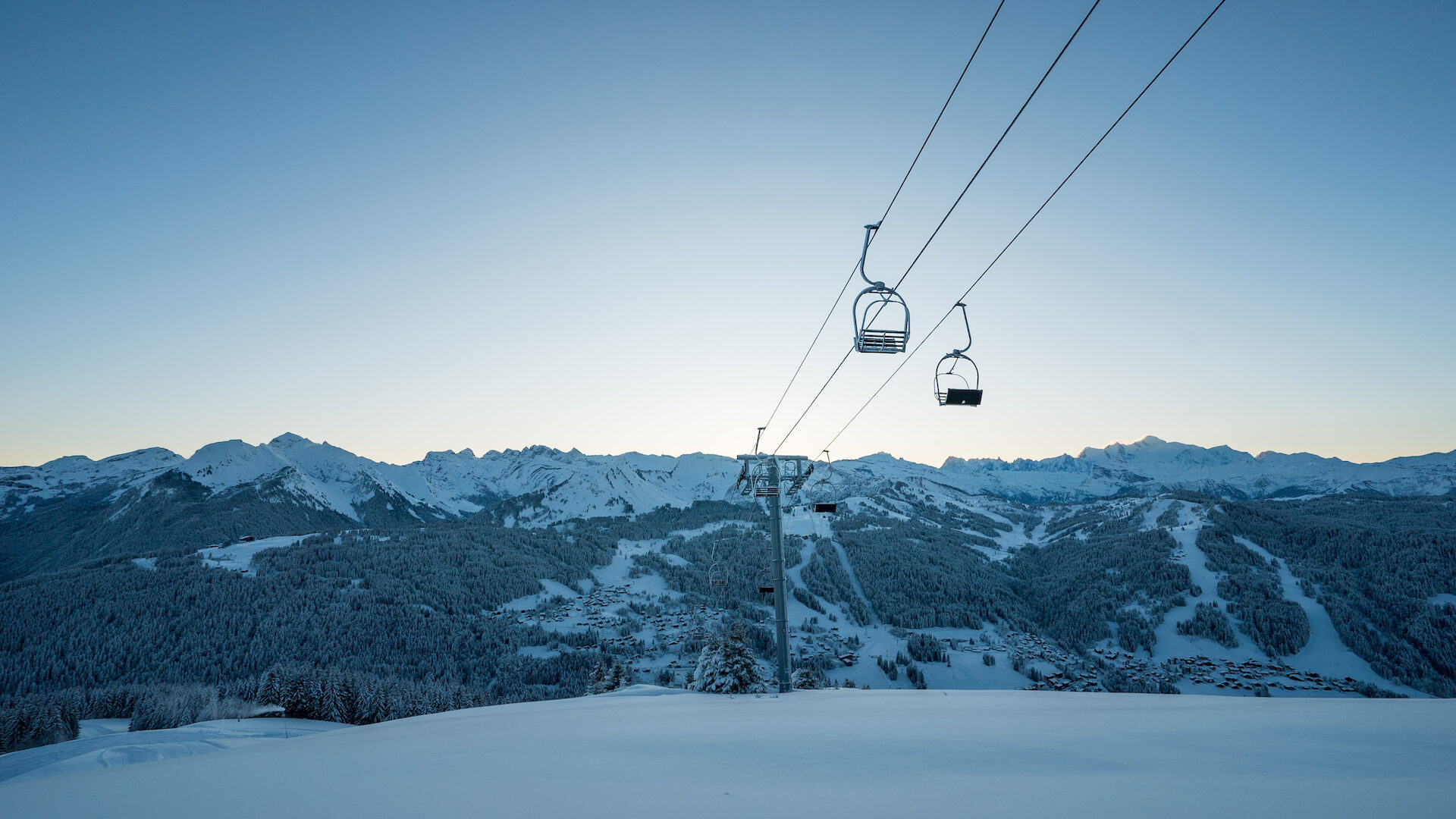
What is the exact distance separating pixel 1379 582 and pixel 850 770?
492 ft

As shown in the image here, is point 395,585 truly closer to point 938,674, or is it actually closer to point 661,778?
point 938,674

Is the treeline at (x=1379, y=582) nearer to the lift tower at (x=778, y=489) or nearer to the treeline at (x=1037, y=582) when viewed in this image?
the treeline at (x=1037, y=582)

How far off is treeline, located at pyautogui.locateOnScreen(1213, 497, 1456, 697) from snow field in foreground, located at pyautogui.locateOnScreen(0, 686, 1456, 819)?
4307 inches

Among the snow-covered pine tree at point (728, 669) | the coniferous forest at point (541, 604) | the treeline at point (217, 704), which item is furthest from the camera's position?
the coniferous forest at point (541, 604)

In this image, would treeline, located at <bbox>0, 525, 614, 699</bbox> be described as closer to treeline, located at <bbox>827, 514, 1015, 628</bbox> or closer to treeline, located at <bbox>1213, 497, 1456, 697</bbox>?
treeline, located at <bbox>827, 514, 1015, 628</bbox>

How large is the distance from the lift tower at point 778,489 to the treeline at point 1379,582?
104236 millimetres

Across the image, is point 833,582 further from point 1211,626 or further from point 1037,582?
point 1211,626

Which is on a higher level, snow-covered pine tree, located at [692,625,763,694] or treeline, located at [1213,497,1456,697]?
snow-covered pine tree, located at [692,625,763,694]

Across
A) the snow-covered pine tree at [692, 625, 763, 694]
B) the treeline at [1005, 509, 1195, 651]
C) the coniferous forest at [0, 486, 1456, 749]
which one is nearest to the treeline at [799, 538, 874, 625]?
the coniferous forest at [0, 486, 1456, 749]

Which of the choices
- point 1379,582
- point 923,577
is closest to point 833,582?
point 923,577

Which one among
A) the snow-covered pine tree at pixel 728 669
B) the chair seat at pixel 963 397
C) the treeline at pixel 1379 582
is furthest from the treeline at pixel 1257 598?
the chair seat at pixel 963 397

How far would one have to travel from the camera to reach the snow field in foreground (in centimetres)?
427

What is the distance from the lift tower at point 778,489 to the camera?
18703mm

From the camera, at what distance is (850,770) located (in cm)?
538
